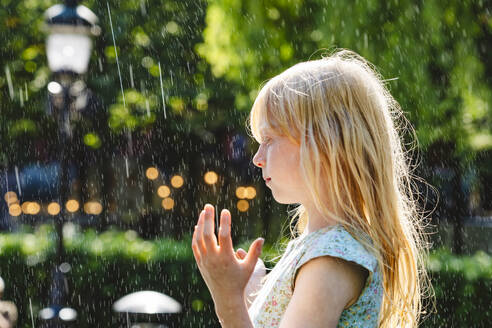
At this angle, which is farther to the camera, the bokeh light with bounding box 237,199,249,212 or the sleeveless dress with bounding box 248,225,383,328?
the bokeh light with bounding box 237,199,249,212

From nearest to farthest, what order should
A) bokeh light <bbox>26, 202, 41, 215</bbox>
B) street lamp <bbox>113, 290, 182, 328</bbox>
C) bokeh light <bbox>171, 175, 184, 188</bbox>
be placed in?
street lamp <bbox>113, 290, 182, 328</bbox> < bokeh light <bbox>171, 175, 184, 188</bbox> < bokeh light <bbox>26, 202, 41, 215</bbox>

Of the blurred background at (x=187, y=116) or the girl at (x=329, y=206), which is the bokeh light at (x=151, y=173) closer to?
the blurred background at (x=187, y=116)

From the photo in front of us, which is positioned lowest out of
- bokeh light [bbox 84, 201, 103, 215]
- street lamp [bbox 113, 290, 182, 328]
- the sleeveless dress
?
bokeh light [bbox 84, 201, 103, 215]

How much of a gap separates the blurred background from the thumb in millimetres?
1238

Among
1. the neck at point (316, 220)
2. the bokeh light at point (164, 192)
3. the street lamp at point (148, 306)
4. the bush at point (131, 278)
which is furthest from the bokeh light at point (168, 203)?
the neck at point (316, 220)

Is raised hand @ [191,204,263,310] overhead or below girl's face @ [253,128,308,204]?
below

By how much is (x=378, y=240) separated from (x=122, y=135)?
1432 cm

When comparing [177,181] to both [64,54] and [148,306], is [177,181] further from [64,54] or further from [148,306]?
[148,306]

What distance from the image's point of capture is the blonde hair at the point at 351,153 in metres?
1.75

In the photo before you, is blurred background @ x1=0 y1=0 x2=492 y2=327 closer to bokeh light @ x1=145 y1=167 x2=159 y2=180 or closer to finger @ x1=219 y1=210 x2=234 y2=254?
bokeh light @ x1=145 y1=167 x2=159 y2=180

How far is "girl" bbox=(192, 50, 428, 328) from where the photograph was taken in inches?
64.9

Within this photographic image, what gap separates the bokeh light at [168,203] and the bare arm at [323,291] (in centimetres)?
1464

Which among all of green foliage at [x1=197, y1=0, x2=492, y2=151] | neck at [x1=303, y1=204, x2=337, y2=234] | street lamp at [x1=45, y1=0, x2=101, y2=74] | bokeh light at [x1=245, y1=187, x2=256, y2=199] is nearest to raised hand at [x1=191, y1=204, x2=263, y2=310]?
neck at [x1=303, y1=204, x2=337, y2=234]

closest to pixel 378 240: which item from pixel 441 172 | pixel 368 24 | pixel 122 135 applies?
pixel 368 24
